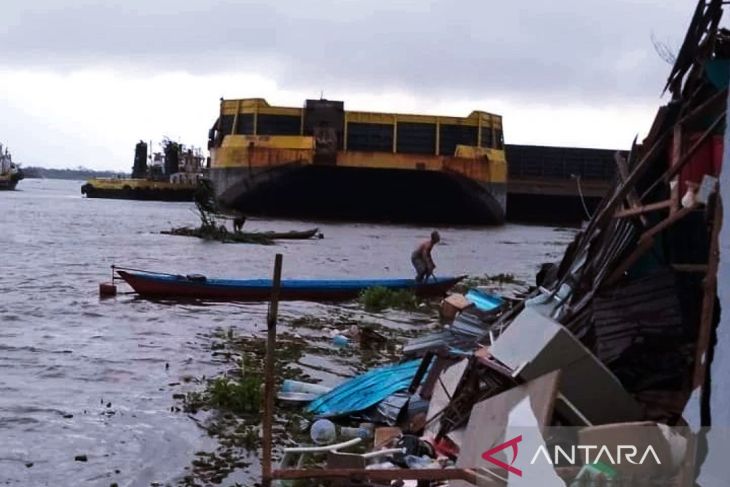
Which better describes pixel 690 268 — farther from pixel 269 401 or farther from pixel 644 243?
pixel 269 401

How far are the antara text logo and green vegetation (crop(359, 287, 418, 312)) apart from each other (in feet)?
39.1

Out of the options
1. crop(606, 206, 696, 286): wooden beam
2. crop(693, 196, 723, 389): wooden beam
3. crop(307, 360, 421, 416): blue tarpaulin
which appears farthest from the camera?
crop(307, 360, 421, 416): blue tarpaulin

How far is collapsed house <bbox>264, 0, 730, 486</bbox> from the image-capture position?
15.4 ft

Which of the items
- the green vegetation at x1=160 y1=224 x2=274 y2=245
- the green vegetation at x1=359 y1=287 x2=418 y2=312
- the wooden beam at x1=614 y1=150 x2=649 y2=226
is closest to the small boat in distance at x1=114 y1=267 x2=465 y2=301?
the green vegetation at x1=359 y1=287 x2=418 y2=312

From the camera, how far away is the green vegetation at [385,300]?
16.9 metres

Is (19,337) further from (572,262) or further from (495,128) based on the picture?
(495,128)

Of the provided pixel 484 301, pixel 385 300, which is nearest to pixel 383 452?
pixel 484 301

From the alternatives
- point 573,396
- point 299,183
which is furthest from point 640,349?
point 299,183

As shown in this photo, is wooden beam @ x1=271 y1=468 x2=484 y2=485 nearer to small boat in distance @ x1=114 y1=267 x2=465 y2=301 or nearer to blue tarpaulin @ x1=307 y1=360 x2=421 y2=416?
blue tarpaulin @ x1=307 y1=360 x2=421 y2=416

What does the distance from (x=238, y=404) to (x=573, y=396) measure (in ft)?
15.1

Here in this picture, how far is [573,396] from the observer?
5.34m

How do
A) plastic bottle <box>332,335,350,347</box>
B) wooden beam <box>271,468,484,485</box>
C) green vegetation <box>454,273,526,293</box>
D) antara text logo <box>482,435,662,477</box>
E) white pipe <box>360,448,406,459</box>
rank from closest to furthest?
antara text logo <box>482,435,662,477</box> → wooden beam <box>271,468,484,485</box> → white pipe <box>360,448,406,459</box> → plastic bottle <box>332,335,350,347</box> → green vegetation <box>454,273,526,293</box>

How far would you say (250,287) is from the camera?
17.7 m

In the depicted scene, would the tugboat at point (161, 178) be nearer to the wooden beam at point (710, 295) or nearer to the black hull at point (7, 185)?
the black hull at point (7, 185)
